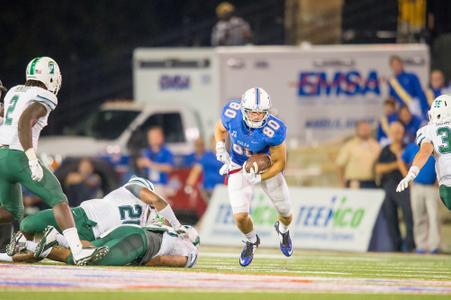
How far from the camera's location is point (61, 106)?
1001 inches

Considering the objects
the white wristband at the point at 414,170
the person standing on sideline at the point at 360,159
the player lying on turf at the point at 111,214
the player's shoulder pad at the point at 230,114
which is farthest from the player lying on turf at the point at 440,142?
the person standing on sideline at the point at 360,159

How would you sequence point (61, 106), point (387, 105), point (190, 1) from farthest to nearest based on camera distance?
point (190, 1)
point (61, 106)
point (387, 105)

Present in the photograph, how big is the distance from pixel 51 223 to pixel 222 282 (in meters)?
2.07

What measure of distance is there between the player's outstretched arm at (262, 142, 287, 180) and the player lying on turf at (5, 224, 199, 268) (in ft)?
4.54

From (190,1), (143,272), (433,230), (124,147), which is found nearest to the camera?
(143,272)

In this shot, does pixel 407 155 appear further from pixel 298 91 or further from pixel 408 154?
pixel 298 91

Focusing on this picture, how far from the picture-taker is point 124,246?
10812mm

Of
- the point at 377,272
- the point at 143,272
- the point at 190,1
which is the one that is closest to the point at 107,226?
the point at 143,272

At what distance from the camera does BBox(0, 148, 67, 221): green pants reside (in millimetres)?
10688

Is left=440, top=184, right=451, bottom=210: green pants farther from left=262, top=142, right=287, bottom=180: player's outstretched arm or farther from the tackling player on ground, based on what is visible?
the tackling player on ground

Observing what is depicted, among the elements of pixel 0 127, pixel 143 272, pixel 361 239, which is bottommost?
pixel 361 239

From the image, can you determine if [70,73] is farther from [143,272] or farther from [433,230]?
[143,272]

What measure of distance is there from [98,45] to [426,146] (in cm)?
1511

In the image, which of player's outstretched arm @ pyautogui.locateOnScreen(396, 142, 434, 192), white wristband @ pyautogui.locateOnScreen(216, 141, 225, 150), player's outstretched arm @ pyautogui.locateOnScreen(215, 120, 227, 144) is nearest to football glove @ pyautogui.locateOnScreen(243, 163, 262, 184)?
white wristband @ pyautogui.locateOnScreen(216, 141, 225, 150)
